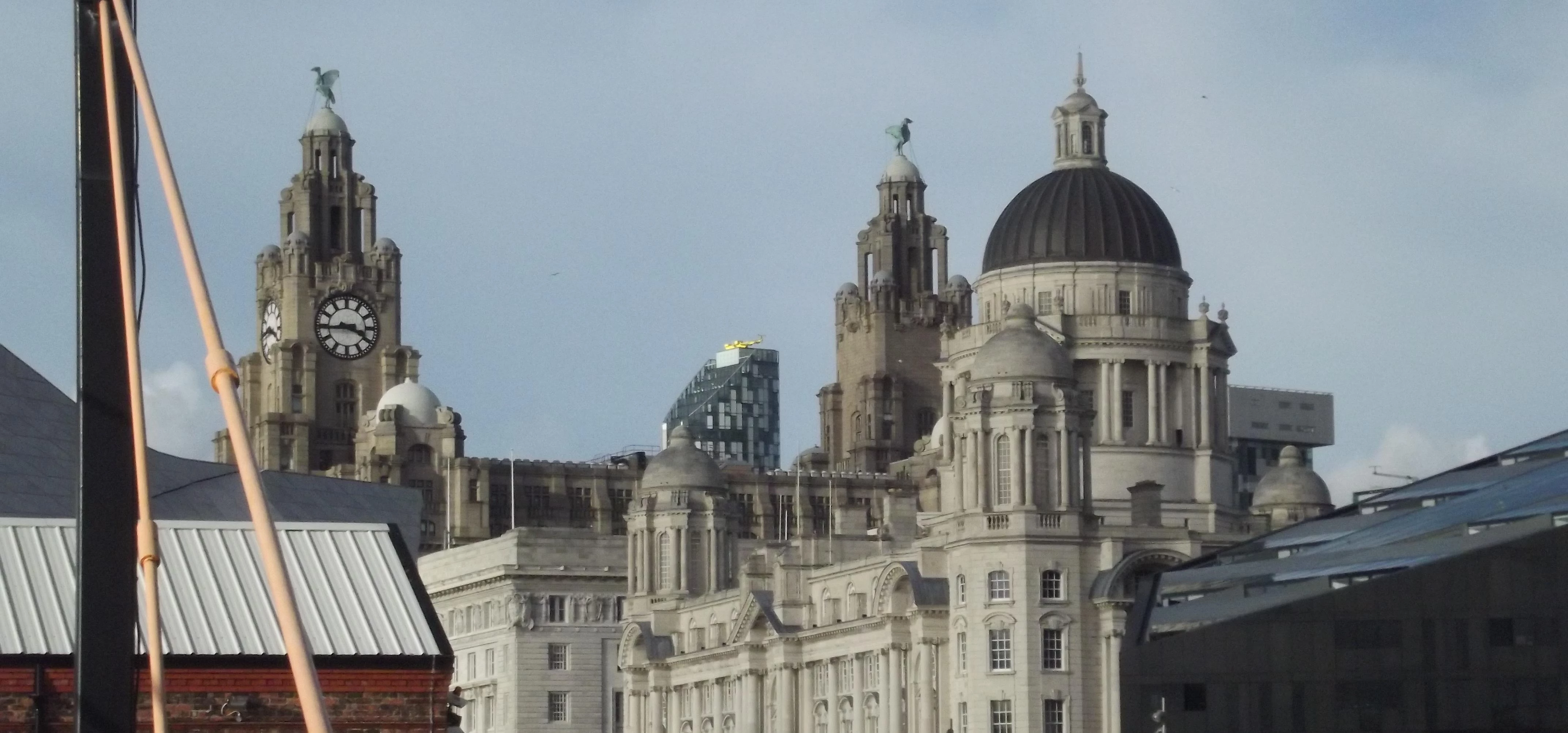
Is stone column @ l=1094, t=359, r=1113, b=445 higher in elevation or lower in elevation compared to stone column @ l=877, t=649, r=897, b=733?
higher

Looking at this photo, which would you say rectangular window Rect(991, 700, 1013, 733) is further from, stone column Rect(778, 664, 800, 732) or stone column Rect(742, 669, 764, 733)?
stone column Rect(742, 669, 764, 733)

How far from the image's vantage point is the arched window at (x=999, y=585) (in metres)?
135

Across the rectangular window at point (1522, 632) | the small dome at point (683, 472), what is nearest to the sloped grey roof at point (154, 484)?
the rectangular window at point (1522, 632)

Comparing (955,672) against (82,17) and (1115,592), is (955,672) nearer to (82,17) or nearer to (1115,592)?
(1115,592)

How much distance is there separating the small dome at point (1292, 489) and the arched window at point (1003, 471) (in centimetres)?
2041

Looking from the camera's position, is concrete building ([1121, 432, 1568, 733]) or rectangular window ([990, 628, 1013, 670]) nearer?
concrete building ([1121, 432, 1568, 733])

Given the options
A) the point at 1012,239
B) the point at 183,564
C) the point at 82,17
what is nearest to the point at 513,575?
the point at 1012,239

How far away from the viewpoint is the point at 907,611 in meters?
142

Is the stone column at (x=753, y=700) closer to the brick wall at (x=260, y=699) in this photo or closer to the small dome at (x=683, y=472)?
the small dome at (x=683, y=472)

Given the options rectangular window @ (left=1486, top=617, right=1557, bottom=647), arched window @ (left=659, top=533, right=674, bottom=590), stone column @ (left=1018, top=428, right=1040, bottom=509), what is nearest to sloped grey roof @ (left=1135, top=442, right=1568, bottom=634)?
rectangular window @ (left=1486, top=617, right=1557, bottom=647)

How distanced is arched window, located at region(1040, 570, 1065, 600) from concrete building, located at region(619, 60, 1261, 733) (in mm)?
103

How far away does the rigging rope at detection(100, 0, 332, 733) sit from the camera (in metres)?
20.9

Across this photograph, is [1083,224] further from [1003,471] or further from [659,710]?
[659,710]

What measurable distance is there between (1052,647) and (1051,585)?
277 centimetres
